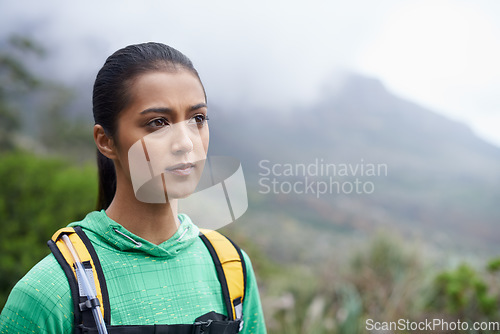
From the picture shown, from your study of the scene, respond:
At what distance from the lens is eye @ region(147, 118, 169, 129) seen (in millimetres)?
1290

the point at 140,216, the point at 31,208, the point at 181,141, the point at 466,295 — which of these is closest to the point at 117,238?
the point at 140,216

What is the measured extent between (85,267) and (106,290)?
0.08m

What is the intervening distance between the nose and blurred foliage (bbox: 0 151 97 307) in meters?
5.18

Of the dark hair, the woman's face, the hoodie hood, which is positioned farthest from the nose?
the hoodie hood

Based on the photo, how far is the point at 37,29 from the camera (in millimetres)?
28203

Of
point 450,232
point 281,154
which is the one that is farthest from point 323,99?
point 450,232

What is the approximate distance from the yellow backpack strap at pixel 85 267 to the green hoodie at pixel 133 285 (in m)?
0.02

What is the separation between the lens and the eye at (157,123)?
1.29 meters

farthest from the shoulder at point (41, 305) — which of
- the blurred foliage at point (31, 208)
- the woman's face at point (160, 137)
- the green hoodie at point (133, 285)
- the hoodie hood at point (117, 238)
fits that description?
the blurred foliage at point (31, 208)

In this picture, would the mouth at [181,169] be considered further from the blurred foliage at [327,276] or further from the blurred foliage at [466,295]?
the blurred foliage at [466,295]

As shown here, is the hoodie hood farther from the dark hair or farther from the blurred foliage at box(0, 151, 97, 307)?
the blurred foliage at box(0, 151, 97, 307)

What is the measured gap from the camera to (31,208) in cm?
627

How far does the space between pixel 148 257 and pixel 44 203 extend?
554 cm

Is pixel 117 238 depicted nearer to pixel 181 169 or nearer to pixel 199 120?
pixel 181 169
